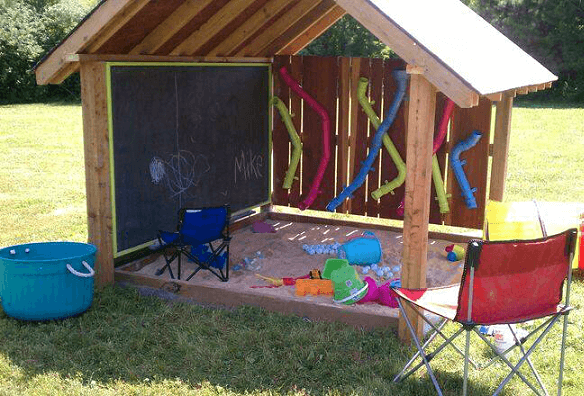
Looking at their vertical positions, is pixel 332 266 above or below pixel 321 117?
below

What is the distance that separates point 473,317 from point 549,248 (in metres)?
0.60

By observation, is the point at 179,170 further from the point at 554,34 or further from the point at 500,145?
the point at 554,34

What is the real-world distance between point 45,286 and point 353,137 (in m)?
4.18

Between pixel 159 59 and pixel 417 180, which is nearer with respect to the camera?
pixel 417 180

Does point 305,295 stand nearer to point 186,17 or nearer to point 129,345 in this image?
point 129,345

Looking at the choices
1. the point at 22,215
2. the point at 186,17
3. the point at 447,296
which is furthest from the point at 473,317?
the point at 22,215

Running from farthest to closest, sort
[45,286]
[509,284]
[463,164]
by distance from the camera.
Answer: [463,164] < [45,286] < [509,284]

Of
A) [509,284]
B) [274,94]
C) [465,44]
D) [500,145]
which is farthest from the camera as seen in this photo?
[274,94]

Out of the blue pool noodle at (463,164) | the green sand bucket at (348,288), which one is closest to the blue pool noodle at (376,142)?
the blue pool noodle at (463,164)

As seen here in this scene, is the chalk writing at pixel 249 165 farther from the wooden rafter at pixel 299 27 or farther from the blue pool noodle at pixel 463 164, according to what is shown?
the blue pool noodle at pixel 463 164

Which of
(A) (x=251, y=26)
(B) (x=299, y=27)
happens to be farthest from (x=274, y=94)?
(A) (x=251, y=26)

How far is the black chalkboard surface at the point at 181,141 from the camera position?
6.59 m

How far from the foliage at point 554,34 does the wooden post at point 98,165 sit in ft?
81.1

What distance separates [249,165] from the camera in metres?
8.68
